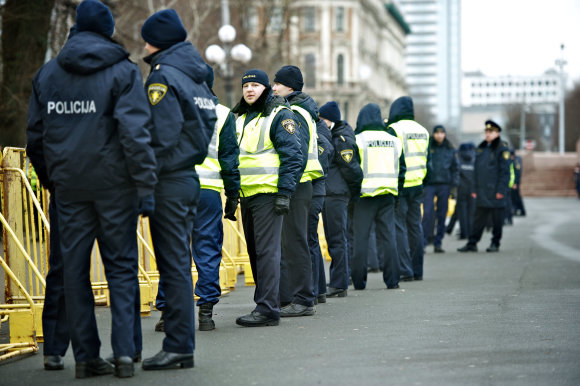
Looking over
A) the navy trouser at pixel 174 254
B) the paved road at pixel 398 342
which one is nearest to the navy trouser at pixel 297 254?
the paved road at pixel 398 342

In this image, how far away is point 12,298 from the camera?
28.8ft

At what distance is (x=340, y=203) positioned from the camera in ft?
38.5

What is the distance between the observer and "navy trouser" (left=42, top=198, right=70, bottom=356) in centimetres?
684

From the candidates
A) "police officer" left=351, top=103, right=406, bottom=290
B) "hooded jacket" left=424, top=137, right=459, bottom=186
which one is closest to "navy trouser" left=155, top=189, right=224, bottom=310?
"police officer" left=351, top=103, right=406, bottom=290

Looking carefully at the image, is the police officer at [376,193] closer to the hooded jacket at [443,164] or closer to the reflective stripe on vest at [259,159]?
the reflective stripe on vest at [259,159]

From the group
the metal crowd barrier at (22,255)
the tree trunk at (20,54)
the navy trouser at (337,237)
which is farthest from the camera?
the tree trunk at (20,54)

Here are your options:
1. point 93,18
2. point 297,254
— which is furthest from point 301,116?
point 93,18

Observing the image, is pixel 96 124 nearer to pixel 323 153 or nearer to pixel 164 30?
pixel 164 30

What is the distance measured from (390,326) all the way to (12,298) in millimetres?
2922

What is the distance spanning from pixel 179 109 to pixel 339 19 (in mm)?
96230

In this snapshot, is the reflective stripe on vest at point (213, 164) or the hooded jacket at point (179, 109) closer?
the hooded jacket at point (179, 109)

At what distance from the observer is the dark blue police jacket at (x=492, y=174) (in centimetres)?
1912

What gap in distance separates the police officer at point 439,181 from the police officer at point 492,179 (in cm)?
Answer: 52

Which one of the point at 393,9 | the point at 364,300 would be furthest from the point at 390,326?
the point at 393,9
